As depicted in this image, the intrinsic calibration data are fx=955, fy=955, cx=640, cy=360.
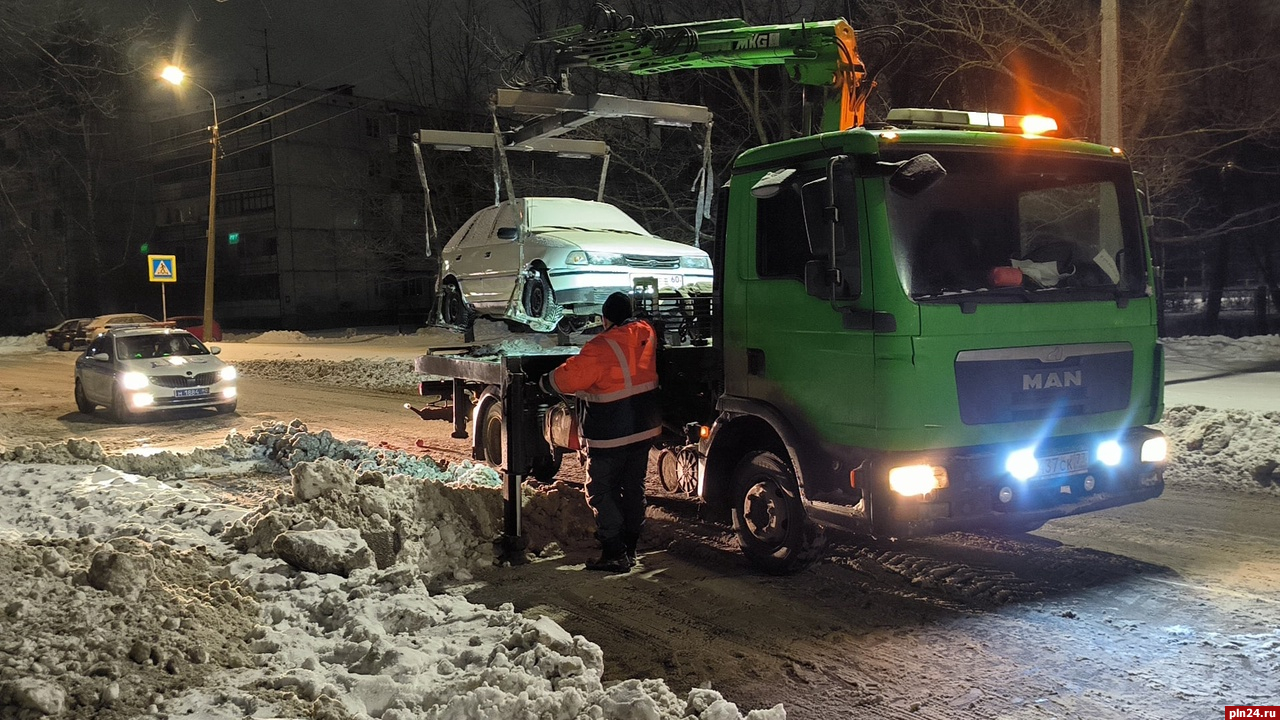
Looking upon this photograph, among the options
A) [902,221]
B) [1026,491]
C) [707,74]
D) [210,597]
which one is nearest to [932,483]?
[1026,491]

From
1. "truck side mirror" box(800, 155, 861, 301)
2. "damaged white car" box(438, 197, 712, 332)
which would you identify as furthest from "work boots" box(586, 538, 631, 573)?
"damaged white car" box(438, 197, 712, 332)

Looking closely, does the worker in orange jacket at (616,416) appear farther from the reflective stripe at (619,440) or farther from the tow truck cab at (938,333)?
the tow truck cab at (938,333)

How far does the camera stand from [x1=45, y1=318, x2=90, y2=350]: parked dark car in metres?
36.5

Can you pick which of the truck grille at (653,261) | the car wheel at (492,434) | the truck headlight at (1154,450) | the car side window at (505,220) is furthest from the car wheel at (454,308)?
the truck headlight at (1154,450)

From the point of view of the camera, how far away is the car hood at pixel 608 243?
1034cm

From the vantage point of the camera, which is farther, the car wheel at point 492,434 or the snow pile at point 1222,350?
the snow pile at point 1222,350

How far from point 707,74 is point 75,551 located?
18.1 meters

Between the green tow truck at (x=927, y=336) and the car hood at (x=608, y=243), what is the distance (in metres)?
3.96

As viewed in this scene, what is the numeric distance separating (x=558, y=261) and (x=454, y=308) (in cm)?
237

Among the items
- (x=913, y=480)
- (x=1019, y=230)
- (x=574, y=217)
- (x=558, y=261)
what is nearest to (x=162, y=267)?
(x=574, y=217)

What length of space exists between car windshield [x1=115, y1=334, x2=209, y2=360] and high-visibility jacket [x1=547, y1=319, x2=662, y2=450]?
11432 mm

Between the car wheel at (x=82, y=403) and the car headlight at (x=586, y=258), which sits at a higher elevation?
the car headlight at (x=586, y=258)

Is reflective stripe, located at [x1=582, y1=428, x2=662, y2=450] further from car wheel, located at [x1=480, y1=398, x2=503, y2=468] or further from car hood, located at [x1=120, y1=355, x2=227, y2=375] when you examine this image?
car hood, located at [x1=120, y1=355, x2=227, y2=375]

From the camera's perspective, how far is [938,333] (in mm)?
5172
